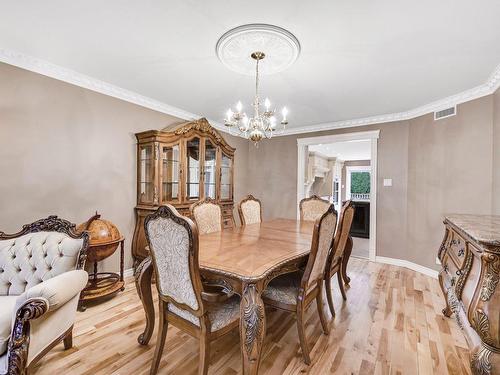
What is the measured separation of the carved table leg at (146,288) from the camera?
1.73m

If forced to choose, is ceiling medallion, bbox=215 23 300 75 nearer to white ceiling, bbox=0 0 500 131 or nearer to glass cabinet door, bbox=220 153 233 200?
white ceiling, bbox=0 0 500 131

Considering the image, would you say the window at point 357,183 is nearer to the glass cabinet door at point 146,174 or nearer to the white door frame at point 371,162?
the white door frame at point 371,162

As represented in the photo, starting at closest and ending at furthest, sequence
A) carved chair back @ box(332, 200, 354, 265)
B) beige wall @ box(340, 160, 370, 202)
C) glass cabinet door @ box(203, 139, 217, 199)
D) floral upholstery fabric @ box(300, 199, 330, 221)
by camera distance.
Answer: carved chair back @ box(332, 200, 354, 265)
floral upholstery fabric @ box(300, 199, 330, 221)
glass cabinet door @ box(203, 139, 217, 199)
beige wall @ box(340, 160, 370, 202)

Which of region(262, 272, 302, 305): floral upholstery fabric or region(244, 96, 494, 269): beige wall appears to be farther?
region(244, 96, 494, 269): beige wall

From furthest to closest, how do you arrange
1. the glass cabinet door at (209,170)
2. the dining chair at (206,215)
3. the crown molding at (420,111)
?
the glass cabinet door at (209,170) < the crown molding at (420,111) < the dining chair at (206,215)

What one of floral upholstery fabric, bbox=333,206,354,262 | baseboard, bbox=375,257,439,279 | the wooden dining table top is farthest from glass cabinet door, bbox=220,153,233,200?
baseboard, bbox=375,257,439,279

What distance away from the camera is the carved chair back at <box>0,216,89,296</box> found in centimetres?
174

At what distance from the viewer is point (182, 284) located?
1.34m

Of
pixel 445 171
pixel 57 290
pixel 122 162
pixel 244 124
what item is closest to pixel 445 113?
pixel 445 171

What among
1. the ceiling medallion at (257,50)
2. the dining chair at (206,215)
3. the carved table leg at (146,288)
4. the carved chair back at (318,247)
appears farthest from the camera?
the dining chair at (206,215)

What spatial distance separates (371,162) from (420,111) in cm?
100

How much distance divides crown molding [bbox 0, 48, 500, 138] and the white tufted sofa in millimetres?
1584

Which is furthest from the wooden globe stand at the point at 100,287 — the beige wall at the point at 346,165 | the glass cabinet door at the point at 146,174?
the beige wall at the point at 346,165

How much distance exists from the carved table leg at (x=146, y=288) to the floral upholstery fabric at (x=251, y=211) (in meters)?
1.60
